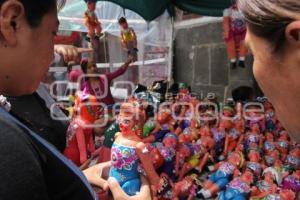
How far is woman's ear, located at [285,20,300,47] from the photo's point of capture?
0.46 metres

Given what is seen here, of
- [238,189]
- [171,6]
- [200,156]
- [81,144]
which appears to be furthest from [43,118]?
[171,6]

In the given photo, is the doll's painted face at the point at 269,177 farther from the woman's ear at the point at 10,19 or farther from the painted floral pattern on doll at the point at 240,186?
the woman's ear at the point at 10,19

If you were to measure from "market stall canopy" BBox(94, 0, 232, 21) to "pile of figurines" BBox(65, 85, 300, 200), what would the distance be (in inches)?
42.1

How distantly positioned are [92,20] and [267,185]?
7.97 ft

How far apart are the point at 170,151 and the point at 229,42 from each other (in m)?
1.63

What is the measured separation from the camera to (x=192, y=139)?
255cm

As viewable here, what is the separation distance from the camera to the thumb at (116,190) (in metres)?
1.65

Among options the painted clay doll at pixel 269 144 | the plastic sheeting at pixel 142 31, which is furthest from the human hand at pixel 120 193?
the plastic sheeting at pixel 142 31

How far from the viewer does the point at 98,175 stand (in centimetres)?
159

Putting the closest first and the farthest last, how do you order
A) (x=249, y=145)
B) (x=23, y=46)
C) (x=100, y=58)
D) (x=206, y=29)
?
(x=23, y=46), (x=249, y=145), (x=206, y=29), (x=100, y=58)

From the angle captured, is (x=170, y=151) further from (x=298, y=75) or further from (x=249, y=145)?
(x=298, y=75)

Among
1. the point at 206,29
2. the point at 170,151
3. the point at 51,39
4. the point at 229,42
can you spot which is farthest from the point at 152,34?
the point at 51,39

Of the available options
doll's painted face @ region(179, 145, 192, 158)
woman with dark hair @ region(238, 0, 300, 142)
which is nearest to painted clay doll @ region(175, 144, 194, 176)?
doll's painted face @ region(179, 145, 192, 158)

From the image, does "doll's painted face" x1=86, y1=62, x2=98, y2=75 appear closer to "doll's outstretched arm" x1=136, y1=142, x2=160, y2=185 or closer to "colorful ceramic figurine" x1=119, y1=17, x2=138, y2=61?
"colorful ceramic figurine" x1=119, y1=17, x2=138, y2=61
